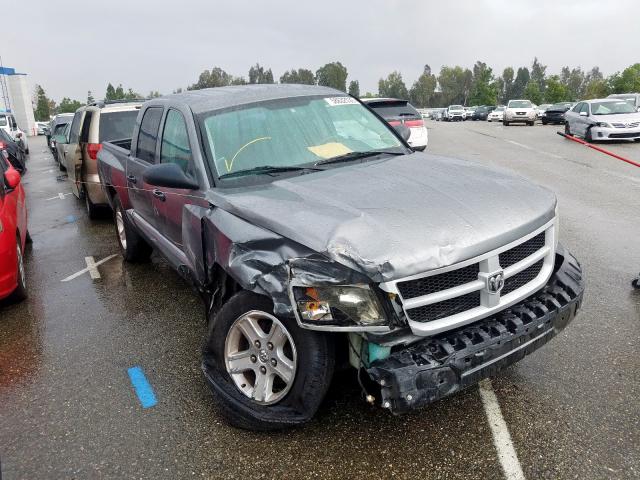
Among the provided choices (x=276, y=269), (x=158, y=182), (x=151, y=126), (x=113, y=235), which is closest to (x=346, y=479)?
(x=276, y=269)

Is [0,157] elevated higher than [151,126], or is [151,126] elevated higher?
[151,126]

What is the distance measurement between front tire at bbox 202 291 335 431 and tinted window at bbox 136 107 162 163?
2.26 metres

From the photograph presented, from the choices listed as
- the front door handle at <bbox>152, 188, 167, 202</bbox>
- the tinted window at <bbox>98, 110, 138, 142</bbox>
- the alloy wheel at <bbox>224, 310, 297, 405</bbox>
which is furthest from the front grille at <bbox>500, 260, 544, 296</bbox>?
the tinted window at <bbox>98, 110, 138, 142</bbox>

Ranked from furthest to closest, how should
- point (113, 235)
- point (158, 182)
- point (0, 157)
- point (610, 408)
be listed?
1. point (113, 235)
2. point (0, 157)
3. point (158, 182)
4. point (610, 408)

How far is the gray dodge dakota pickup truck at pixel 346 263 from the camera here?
244 centimetres

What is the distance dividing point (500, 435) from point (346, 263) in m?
1.36

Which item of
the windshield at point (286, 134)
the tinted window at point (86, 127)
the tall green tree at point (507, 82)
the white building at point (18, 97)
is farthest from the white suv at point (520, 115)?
the tall green tree at point (507, 82)

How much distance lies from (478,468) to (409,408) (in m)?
0.59

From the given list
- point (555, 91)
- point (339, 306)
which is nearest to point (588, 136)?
point (339, 306)

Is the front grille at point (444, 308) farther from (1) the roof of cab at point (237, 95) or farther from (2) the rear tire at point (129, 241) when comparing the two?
(2) the rear tire at point (129, 241)

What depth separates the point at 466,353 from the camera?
97.1 inches

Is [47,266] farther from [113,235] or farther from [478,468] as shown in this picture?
[478,468]

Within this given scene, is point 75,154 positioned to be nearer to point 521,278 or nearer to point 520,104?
point 521,278

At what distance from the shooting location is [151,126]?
4.81m
